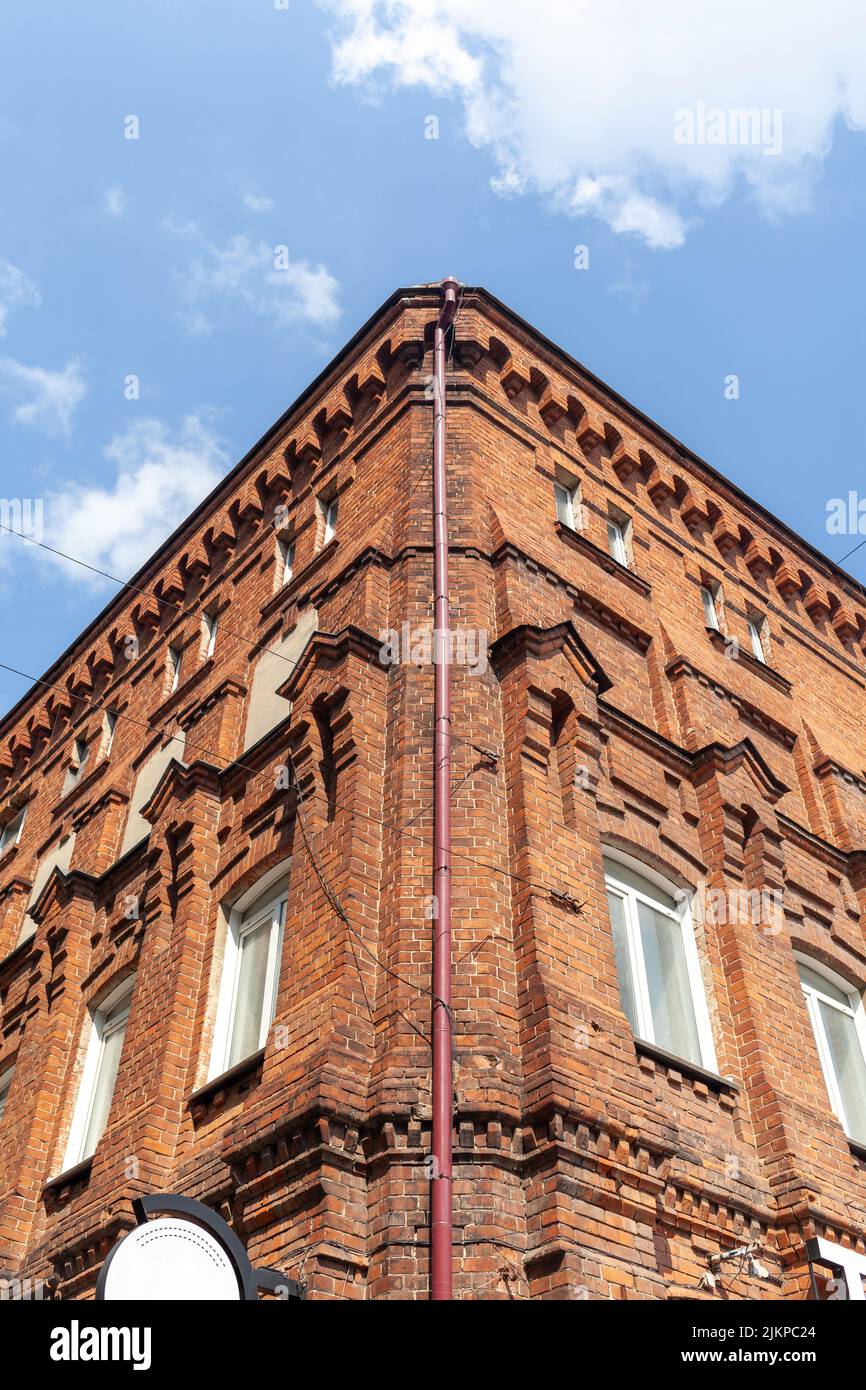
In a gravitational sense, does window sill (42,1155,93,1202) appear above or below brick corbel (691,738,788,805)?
below

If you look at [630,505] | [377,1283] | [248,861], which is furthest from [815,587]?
[377,1283]

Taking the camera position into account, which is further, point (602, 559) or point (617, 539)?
point (617, 539)

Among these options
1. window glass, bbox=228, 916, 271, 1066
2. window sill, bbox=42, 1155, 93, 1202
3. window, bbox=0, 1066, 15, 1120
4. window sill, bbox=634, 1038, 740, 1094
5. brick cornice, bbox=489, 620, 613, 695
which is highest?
brick cornice, bbox=489, 620, 613, 695

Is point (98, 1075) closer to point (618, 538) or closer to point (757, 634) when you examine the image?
point (618, 538)

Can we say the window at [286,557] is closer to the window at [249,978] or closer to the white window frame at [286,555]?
the white window frame at [286,555]

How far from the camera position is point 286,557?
1559 centimetres

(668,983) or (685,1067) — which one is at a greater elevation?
(668,983)

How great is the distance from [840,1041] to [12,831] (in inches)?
550

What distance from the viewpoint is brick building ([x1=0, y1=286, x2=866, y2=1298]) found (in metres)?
8.11

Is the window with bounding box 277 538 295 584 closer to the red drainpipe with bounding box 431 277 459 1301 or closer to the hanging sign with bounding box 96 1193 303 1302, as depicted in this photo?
the red drainpipe with bounding box 431 277 459 1301

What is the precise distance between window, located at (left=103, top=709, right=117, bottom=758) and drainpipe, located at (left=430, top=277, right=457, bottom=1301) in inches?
297

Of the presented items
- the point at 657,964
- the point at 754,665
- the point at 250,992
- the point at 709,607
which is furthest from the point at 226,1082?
the point at 709,607

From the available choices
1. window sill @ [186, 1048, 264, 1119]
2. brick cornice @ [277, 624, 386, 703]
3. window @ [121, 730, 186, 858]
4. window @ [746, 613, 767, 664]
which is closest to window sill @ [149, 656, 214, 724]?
window @ [121, 730, 186, 858]
